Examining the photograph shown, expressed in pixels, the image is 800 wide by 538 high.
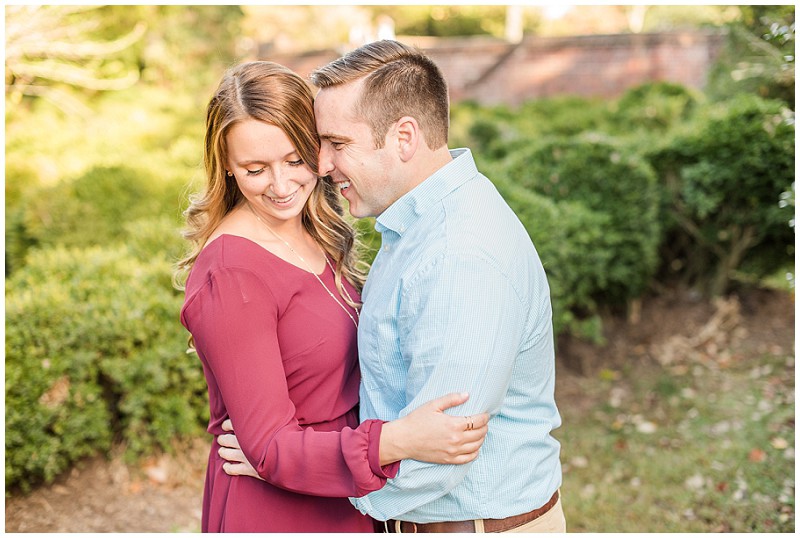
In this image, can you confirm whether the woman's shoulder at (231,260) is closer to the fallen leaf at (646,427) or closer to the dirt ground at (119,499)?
the dirt ground at (119,499)

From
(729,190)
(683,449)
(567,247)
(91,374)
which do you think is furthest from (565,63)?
(91,374)

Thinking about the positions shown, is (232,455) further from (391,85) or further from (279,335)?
(391,85)

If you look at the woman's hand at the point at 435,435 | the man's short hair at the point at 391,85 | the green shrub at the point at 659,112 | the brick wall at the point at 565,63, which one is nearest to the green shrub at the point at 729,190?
the green shrub at the point at 659,112

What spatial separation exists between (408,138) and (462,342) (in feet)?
2.16

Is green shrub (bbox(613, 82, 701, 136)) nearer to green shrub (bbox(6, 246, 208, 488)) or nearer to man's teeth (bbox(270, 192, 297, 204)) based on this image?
green shrub (bbox(6, 246, 208, 488))

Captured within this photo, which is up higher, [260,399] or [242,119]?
[242,119]

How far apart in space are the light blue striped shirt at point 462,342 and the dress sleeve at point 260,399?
14 cm

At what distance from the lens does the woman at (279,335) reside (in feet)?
6.39

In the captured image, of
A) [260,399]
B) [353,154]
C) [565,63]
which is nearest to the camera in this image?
A: [260,399]

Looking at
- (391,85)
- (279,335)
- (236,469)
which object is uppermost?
(391,85)

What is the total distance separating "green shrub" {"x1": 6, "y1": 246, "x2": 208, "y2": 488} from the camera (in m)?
4.05

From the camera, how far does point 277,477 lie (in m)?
2.03

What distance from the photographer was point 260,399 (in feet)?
6.63

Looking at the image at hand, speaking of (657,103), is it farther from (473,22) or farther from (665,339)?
(473,22)
